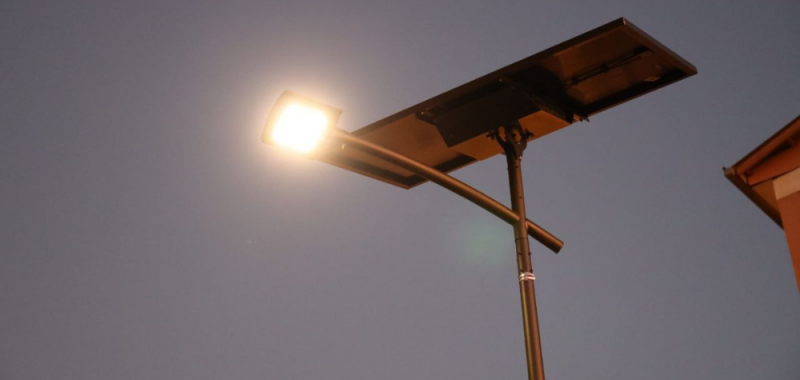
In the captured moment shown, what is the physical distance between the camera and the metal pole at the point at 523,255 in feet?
11.1

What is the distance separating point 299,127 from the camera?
11.7ft

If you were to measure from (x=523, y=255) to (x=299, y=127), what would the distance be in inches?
59.8

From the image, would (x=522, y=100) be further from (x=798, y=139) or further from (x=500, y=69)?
(x=798, y=139)

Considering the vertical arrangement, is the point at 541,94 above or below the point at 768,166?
below

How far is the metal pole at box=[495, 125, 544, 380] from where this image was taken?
11.1 feet

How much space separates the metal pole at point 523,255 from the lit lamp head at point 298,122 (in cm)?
127

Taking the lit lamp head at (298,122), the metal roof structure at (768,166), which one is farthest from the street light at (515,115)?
the metal roof structure at (768,166)

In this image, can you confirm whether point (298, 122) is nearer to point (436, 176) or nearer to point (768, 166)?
point (436, 176)

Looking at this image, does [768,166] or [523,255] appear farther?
[768,166]

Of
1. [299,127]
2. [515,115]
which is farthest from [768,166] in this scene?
[299,127]

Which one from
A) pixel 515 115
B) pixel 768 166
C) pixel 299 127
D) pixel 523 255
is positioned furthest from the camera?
pixel 768 166

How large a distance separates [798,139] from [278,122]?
749 cm

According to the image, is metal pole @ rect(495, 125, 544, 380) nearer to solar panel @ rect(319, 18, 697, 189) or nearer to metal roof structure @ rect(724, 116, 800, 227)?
solar panel @ rect(319, 18, 697, 189)

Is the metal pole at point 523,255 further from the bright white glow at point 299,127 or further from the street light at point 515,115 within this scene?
the bright white glow at point 299,127
